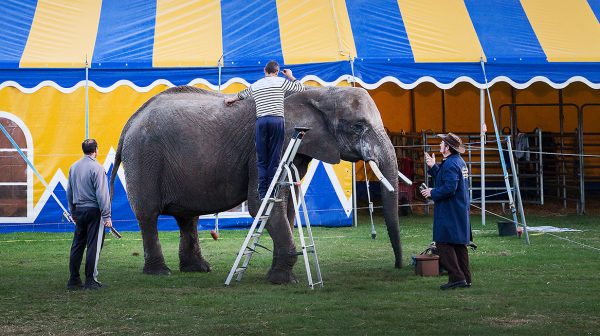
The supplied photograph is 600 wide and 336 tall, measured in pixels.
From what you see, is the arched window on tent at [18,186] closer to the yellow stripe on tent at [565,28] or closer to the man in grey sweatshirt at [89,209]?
the man in grey sweatshirt at [89,209]

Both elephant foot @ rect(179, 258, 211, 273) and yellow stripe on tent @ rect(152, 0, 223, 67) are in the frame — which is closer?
elephant foot @ rect(179, 258, 211, 273)

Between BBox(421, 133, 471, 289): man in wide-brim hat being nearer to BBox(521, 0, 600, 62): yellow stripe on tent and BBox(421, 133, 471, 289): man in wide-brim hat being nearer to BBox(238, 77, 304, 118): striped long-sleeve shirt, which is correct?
BBox(238, 77, 304, 118): striped long-sleeve shirt

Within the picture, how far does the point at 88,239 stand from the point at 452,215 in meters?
3.19

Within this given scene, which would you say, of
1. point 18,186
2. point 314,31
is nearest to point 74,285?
point 18,186

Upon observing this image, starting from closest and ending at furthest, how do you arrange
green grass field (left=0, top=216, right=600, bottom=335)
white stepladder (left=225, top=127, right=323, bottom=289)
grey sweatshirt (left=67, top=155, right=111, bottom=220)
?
green grass field (left=0, top=216, right=600, bottom=335)
white stepladder (left=225, top=127, right=323, bottom=289)
grey sweatshirt (left=67, top=155, right=111, bottom=220)

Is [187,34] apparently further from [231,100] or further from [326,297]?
[326,297]

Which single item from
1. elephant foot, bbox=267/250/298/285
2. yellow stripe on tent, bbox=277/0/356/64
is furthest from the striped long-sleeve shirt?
yellow stripe on tent, bbox=277/0/356/64

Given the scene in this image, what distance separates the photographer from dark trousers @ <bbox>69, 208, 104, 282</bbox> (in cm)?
919

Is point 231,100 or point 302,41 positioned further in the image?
point 302,41

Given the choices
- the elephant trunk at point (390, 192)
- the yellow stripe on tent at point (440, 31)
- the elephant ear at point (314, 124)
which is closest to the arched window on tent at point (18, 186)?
the yellow stripe on tent at point (440, 31)

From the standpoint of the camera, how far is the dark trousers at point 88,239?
9.19 metres

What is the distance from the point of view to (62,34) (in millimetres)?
14875

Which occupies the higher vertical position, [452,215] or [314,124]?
[314,124]

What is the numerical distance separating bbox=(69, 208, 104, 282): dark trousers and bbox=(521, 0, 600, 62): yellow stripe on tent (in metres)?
7.56
